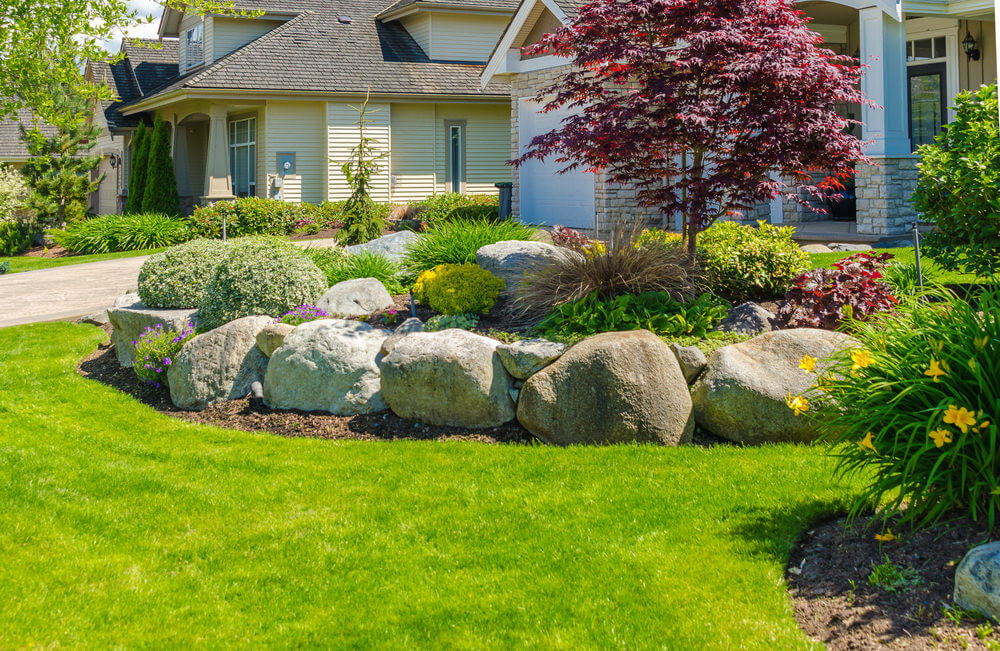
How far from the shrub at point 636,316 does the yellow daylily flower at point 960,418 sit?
3.52 meters

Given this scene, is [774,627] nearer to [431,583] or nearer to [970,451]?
[970,451]

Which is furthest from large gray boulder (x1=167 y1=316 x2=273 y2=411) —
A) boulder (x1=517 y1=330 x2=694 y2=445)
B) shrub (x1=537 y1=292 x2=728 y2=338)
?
boulder (x1=517 y1=330 x2=694 y2=445)

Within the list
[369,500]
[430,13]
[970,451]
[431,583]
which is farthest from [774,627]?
[430,13]

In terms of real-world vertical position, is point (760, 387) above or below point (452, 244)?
below

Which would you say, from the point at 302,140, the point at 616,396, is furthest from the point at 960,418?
the point at 302,140

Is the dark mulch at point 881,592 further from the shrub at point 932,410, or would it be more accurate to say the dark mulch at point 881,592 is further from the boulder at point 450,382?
the boulder at point 450,382

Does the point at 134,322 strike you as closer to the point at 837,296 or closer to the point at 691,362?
the point at 691,362

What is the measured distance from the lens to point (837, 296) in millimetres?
7309

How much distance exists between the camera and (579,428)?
642 cm

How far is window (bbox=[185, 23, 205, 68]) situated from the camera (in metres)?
26.5

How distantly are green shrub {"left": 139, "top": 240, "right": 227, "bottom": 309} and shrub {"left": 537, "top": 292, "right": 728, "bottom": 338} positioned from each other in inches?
148

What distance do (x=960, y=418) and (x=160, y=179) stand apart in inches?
966

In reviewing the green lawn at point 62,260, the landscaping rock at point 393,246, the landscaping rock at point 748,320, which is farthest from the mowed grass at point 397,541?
the green lawn at point 62,260

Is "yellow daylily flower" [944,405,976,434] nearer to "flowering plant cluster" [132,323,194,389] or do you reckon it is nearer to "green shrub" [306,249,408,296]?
"flowering plant cluster" [132,323,194,389]
